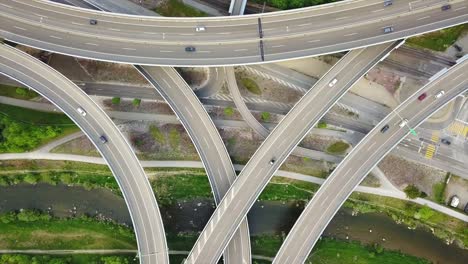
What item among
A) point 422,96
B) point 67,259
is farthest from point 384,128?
point 67,259

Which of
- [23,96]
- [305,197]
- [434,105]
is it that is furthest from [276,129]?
[23,96]

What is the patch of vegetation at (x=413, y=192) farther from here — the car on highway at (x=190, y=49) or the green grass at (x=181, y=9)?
the green grass at (x=181, y=9)

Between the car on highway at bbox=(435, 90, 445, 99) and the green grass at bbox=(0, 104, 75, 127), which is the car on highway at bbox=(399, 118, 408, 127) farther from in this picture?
the green grass at bbox=(0, 104, 75, 127)

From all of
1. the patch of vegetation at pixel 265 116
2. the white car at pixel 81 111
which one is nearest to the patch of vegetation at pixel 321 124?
the patch of vegetation at pixel 265 116

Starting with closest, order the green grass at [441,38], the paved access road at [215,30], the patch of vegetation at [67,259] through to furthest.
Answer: the paved access road at [215,30], the patch of vegetation at [67,259], the green grass at [441,38]

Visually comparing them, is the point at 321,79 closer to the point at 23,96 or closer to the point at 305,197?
the point at 305,197

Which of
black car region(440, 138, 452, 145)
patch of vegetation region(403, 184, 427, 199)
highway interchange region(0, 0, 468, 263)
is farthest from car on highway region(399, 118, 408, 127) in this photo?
patch of vegetation region(403, 184, 427, 199)

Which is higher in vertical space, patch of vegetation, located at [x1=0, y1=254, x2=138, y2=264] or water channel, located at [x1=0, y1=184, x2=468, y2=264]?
water channel, located at [x1=0, y1=184, x2=468, y2=264]
